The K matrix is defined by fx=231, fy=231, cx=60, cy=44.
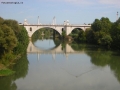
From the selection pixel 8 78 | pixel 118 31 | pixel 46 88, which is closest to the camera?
pixel 46 88

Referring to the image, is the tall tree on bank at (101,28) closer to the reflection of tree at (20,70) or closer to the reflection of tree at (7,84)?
the reflection of tree at (20,70)

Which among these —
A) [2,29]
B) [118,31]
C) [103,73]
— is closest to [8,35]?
[2,29]

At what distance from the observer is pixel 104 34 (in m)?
35.4

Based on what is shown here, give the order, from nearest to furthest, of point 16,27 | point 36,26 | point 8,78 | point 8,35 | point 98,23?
point 8,78, point 8,35, point 16,27, point 98,23, point 36,26

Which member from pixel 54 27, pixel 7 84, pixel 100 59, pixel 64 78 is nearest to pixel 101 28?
pixel 100 59

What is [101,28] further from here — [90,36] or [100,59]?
[100,59]

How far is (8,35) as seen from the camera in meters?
15.5

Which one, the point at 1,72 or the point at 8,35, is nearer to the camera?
the point at 1,72

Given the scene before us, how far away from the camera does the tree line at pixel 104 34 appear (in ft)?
95.4

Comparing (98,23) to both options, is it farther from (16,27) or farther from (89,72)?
(89,72)

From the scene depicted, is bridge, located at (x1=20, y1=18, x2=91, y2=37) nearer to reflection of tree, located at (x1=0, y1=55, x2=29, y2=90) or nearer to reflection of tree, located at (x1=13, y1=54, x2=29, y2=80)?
reflection of tree, located at (x1=13, y1=54, x2=29, y2=80)

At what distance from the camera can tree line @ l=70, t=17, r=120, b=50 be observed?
29.1 meters

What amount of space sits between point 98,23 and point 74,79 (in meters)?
26.0

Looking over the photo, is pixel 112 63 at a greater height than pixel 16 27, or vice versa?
pixel 16 27
